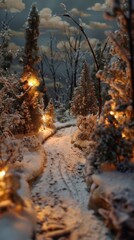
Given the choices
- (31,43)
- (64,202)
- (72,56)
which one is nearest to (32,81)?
(31,43)

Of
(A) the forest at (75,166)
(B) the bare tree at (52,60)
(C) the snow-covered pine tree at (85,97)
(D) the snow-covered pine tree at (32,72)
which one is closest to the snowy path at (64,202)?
(A) the forest at (75,166)

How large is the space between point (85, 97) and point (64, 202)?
2112cm

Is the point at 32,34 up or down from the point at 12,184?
up

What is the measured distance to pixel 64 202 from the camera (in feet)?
39.1

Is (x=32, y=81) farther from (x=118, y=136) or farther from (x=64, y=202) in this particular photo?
(x=64, y=202)

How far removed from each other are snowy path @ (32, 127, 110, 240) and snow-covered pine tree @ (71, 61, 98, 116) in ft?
44.9

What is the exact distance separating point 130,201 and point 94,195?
1856 mm

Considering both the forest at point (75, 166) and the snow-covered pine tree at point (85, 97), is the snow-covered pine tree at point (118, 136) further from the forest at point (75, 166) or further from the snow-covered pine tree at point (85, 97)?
the snow-covered pine tree at point (85, 97)

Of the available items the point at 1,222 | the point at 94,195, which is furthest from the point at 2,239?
the point at 94,195

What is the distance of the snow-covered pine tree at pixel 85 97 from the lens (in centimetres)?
3197

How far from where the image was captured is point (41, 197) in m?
12.4

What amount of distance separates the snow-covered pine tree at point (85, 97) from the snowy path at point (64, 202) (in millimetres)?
13674

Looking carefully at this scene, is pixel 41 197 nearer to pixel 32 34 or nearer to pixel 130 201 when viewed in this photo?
pixel 130 201

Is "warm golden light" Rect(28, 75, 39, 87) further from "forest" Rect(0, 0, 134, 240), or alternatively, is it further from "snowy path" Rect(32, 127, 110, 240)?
"snowy path" Rect(32, 127, 110, 240)
